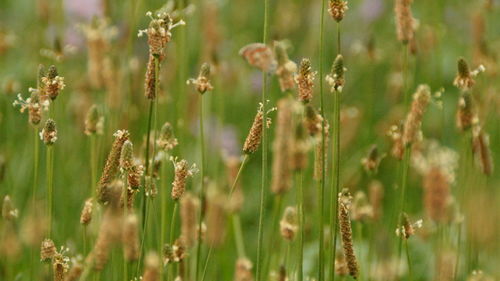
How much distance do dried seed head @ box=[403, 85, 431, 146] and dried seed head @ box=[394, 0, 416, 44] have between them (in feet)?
0.61

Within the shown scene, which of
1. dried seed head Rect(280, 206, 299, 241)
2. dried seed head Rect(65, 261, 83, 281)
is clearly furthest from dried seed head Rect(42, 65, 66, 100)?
dried seed head Rect(280, 206, 299, 241)

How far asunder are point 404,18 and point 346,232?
0.49m

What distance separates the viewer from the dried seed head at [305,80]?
4.11ft

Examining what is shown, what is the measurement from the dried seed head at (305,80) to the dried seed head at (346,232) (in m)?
0.15

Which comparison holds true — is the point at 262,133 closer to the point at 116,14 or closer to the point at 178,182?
the point at 178,182

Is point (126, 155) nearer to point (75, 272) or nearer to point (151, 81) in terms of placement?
point (151, 81)

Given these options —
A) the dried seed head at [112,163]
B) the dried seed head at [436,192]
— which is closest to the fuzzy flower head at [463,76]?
the dried seed head at [436,192]

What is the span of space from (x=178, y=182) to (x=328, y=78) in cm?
26

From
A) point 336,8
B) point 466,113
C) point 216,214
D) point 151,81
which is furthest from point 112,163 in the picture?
point 466,113

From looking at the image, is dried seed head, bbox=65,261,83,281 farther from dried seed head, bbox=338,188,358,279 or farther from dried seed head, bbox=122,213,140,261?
dried seed head, bbox=338,188,358,279

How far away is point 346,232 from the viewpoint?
124 cm

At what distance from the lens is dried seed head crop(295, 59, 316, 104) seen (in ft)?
4.11

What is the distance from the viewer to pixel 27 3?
11.6ft

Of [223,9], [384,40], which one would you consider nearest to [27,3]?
[223,9]
